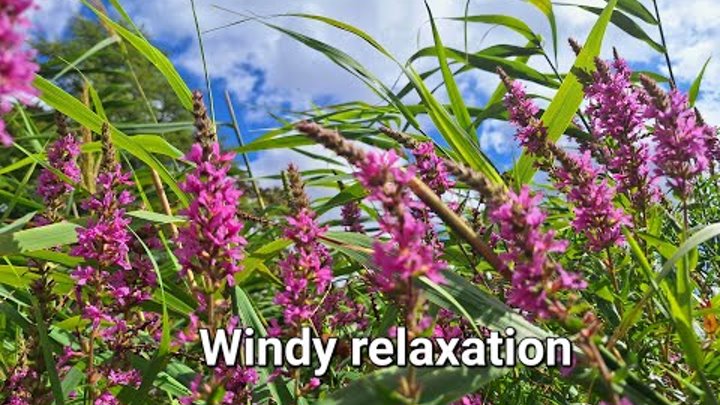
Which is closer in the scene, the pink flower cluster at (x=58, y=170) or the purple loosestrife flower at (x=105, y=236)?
the purple loosestrife flower at (x=105, y=236)

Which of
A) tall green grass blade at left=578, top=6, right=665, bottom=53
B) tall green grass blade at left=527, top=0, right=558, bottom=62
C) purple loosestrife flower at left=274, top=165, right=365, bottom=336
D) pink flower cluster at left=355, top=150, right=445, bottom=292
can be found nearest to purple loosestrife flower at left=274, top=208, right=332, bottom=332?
purple loosestrife flower at left=274, top=165, right=365, bottom=336

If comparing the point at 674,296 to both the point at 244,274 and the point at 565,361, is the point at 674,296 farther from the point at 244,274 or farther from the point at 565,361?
the point at 244,274

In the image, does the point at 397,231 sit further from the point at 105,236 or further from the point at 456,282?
the point at 105,236

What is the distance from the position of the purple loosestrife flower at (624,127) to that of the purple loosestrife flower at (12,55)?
1.63m

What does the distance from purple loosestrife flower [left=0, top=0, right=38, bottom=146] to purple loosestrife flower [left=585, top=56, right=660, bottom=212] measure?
1.63 metres

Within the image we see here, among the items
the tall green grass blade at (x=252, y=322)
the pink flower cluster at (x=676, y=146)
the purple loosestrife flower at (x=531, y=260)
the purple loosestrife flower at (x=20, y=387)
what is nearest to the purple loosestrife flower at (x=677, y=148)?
the pink flower cluster at (x=676, y=146)

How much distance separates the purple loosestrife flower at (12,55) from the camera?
796mm

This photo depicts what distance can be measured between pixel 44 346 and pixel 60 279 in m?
0.66

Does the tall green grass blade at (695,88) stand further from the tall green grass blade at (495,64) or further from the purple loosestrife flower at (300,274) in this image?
the purple loosestrife flower at (300,274)

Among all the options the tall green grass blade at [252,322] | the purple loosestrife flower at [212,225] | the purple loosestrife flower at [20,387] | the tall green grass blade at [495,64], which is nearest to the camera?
the purple loosestrife flower at [212,225]

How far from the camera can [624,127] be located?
230cm

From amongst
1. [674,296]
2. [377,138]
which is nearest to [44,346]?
[674,296]

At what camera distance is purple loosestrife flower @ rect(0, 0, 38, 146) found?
80 centimetres

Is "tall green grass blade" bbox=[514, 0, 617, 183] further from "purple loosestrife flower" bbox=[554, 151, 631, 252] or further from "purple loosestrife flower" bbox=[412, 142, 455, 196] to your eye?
"purple loosestrife flower" bbox=[554, 151, 631, 252]
